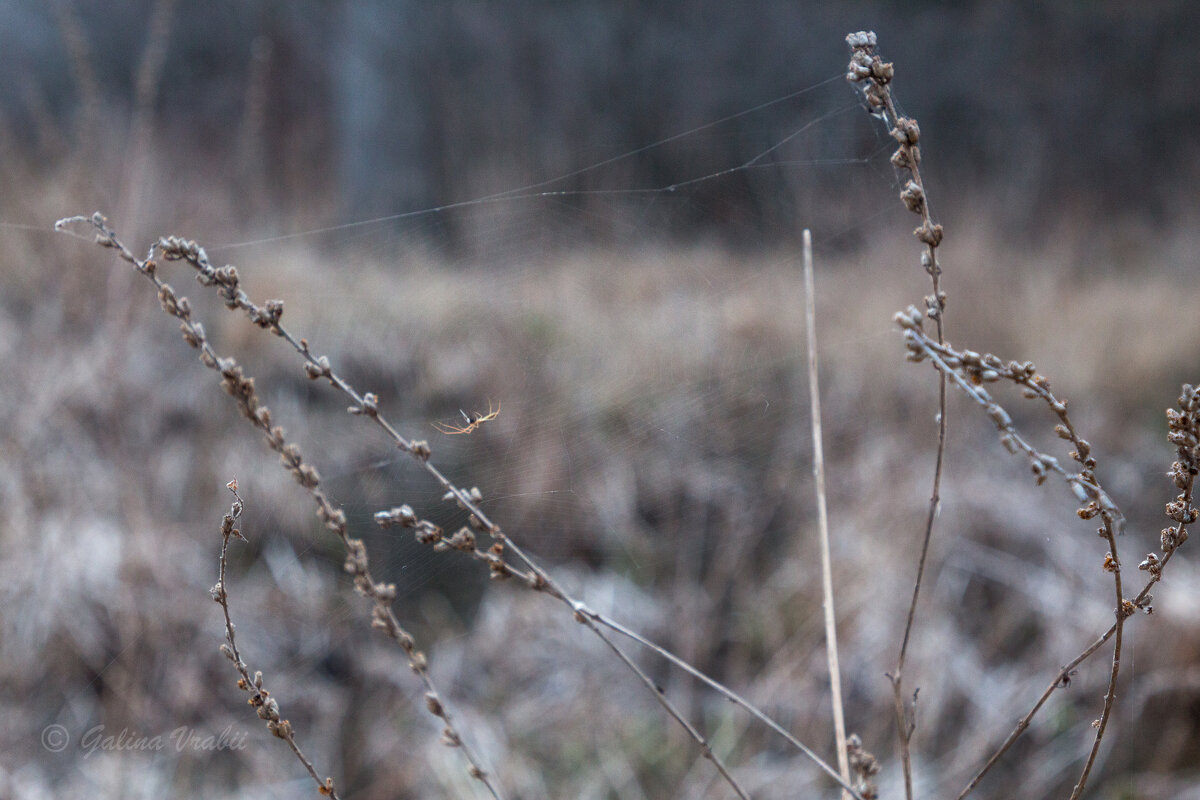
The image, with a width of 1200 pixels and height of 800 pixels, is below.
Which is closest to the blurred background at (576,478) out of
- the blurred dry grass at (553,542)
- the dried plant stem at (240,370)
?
the blurred dry grass at (553,542)

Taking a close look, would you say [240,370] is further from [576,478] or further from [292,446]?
[576,478]

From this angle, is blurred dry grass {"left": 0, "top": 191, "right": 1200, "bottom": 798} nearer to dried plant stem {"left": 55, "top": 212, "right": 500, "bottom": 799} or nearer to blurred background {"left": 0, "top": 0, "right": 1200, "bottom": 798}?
blurred background {"left": 0, "top": 0, "right": 1200, "bottom": 798}

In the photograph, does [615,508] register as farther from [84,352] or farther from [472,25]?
[472,25]

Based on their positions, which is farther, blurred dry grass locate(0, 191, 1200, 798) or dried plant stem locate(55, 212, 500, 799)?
blurred dry grass locate(0, 191, 1200, 798)

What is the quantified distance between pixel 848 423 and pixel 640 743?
1558 mm

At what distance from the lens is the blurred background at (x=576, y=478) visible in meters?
1.75

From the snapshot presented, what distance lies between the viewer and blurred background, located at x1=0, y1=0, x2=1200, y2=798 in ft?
5.76

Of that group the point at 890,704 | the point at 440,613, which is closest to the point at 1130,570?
the point at 890,704

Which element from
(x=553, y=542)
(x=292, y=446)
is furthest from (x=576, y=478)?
(x=292, y=446)

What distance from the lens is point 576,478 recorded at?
8.53 feet

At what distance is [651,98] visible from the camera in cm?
604

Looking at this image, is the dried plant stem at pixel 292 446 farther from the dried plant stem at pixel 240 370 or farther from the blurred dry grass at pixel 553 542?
the blurred dry grass at pixel 553 542

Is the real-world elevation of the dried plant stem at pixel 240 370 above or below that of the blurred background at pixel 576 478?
below

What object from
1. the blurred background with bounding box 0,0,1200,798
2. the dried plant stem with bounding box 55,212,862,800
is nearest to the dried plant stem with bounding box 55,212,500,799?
the dried plant stem with bounding box 55,212,862,800
